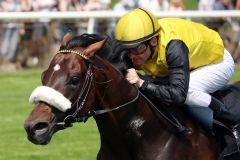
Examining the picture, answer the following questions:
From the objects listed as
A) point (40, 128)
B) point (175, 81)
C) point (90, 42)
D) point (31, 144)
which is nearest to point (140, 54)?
point (175, 81)

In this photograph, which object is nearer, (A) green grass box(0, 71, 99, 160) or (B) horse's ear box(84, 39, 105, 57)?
(B) horse's ear box(84, 39, 105, 57)

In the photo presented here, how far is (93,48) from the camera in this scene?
5117mm

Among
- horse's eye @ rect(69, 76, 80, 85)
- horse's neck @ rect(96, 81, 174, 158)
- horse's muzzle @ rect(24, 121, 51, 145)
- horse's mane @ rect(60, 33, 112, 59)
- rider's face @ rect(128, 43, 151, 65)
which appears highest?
horse's mane @ rect(60, 33, 112, 59)

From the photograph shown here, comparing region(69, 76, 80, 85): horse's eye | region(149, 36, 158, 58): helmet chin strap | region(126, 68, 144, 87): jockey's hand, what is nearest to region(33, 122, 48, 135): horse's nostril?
region(69, 76, 80, 85): horse's eye

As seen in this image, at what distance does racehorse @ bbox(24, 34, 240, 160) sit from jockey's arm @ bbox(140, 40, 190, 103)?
0.13m

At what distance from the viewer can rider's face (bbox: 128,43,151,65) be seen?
5504mm

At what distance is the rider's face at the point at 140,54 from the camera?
217 inches

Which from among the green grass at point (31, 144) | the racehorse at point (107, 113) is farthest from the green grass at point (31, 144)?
the racehorse at point (107, 113)

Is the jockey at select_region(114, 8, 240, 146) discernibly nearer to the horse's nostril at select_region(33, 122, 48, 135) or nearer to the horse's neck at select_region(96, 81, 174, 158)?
the horse's neck at select_region(96, 81, 174, 158)

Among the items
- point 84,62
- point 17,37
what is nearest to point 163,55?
point 84,62

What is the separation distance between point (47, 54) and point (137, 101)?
1016cm

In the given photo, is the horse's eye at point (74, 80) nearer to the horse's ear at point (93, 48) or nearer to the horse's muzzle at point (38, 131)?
the horse's ear at point (93, 48)

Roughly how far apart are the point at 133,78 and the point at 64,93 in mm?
706

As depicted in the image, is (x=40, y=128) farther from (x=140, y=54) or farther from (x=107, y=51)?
(x=140, y=54)
